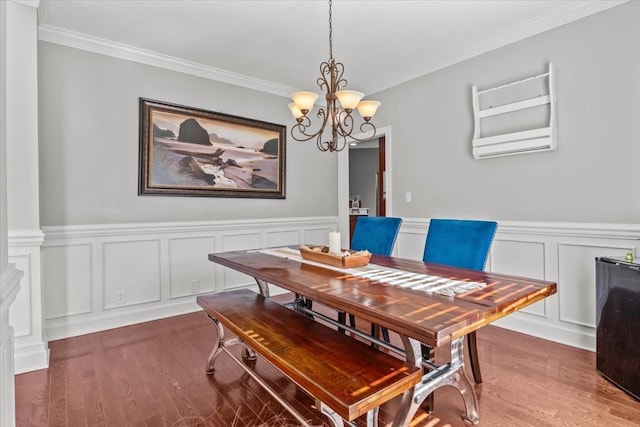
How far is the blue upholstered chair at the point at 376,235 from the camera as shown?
269 centimetres

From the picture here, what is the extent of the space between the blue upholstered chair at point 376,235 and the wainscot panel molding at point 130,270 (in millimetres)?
1518

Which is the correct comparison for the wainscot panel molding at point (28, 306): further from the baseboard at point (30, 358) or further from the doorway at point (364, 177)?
the doorway at point (364, 177)

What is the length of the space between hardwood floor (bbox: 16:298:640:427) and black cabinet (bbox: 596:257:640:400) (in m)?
0.09

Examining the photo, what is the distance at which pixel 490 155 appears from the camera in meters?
3.10

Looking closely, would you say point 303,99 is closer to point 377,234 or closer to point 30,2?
point 377,234

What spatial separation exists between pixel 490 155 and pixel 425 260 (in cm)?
134

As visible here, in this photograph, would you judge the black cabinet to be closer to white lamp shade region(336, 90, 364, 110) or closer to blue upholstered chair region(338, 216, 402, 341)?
blue upholstered chair region(338, 216, 402, 341)

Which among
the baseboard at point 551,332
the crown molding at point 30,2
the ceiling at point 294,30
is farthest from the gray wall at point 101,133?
the baseboard at point 551,332

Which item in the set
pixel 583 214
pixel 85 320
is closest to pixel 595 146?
pixel 583 214

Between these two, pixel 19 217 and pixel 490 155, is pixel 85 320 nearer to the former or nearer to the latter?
pixel 19 217

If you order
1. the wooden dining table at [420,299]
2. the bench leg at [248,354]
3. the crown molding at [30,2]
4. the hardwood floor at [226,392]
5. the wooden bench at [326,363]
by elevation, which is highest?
the crown molding at [30,2]

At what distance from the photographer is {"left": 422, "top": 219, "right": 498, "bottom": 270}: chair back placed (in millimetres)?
2137

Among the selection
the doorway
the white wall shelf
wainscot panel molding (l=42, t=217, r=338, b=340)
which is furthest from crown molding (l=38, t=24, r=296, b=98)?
the doorway

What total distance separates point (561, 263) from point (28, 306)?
13.1 feet
